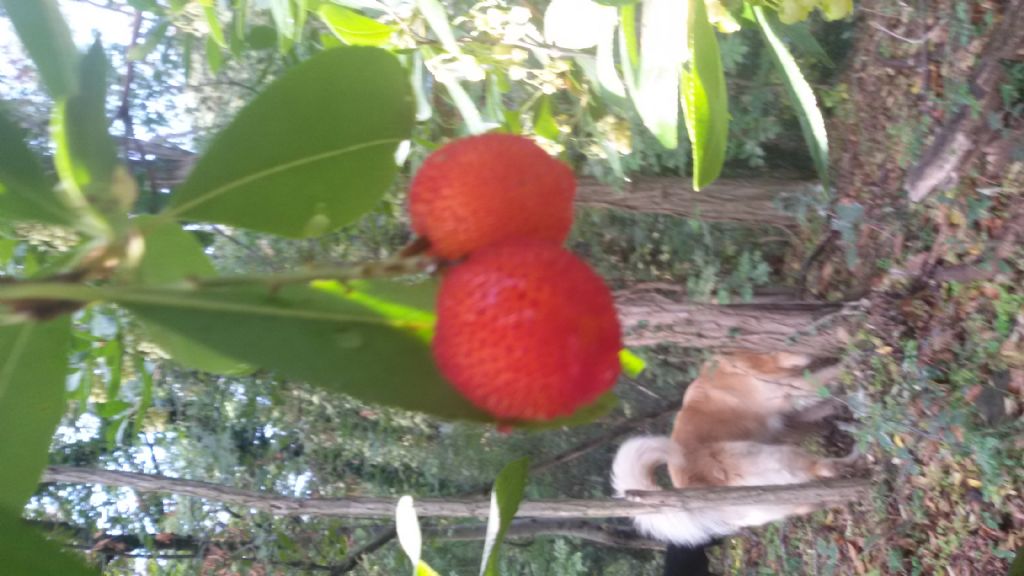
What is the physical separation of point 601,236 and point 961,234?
1214 millimetres

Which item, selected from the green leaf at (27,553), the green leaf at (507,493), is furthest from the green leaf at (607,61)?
the green leaf at (27,553)

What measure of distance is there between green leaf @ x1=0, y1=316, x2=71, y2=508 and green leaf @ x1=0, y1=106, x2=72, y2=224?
120 millimetres

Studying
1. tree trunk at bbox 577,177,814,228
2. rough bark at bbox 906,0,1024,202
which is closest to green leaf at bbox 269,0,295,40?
tree trunk at bbox 577,177,814,228

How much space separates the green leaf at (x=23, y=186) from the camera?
0.55 meters

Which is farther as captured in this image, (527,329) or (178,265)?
(178,265)

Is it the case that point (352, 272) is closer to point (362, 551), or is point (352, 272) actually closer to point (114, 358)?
point (114, 358)

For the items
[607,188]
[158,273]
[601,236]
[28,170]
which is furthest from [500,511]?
[601,236]

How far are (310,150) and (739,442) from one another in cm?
206

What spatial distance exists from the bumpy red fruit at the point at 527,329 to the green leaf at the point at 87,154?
22cm

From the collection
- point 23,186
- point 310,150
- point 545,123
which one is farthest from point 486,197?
point 545,123

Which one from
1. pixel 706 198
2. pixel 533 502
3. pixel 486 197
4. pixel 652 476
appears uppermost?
pixel 486 197

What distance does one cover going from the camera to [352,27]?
3.97 feet

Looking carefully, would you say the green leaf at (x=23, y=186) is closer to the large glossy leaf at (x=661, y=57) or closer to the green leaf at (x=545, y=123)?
the large glossy leaf at (x=661, y=57)

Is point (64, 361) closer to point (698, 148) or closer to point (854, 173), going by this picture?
point (698, 148)
